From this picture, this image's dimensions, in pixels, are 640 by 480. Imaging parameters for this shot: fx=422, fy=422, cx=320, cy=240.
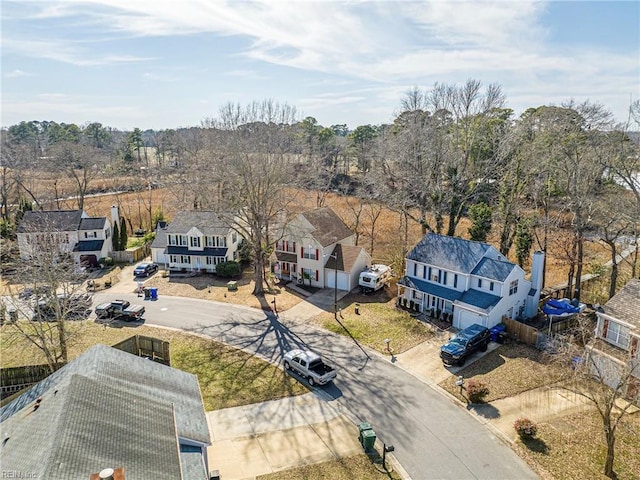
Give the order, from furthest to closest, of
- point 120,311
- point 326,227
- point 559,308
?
1. point 326,227
2. point 120,311
3. point 559,308

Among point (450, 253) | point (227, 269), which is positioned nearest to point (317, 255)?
point (227, 269)

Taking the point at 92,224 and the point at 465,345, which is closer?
the point at 465,345

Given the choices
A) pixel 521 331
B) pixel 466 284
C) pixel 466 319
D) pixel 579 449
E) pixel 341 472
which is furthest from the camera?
pixel 466 284

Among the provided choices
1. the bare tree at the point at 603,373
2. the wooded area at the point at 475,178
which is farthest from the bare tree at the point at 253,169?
the bare tree at the point at 603,373

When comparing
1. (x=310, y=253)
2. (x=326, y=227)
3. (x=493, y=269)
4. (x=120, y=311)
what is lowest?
(x=120, y=311)

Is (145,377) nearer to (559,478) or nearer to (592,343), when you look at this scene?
(559,478)

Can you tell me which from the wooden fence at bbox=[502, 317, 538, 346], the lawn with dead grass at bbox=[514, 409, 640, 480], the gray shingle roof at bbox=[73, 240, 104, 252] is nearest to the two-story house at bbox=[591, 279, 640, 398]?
the lawn with dead grass at bbox=[514, 409, 640, 480]

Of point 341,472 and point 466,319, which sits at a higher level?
point 466,319

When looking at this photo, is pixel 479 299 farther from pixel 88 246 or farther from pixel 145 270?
pixel 88 246
